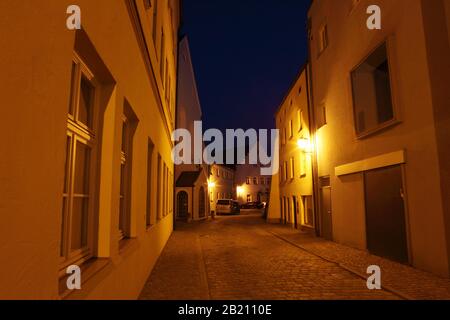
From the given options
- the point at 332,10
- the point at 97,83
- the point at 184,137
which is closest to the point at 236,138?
the point at 184,137

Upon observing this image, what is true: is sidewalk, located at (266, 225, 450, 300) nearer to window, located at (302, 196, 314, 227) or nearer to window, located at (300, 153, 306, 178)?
window, located at (302, 196, 314, 227)

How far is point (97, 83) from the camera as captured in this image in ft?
12.1

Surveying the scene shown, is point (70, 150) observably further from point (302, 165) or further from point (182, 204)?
point (182, 204)

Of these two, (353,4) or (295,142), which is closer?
(353,4)

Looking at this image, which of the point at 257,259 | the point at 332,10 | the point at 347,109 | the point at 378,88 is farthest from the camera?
the point at 332,10

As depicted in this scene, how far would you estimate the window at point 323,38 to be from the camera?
1328cm

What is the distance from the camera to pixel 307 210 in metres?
16.7

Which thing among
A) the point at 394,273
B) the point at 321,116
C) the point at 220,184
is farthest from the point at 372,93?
the point at 220,184

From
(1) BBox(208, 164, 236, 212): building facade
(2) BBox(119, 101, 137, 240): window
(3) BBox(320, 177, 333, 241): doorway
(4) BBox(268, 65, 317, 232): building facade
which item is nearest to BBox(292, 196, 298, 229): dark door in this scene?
(4) BBox(268, 65, 317, 232): building facade

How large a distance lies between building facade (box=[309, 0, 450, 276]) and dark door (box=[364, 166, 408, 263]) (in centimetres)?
3

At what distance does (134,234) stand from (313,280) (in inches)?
Answer: 150

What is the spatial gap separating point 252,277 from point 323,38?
1118 centimetres

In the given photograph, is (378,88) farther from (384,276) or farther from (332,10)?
(384,276)

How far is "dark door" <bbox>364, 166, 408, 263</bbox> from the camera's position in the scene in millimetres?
8102
